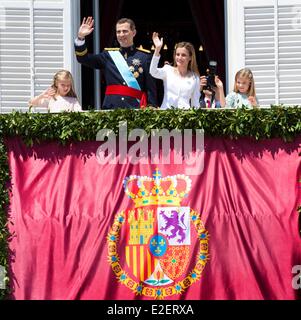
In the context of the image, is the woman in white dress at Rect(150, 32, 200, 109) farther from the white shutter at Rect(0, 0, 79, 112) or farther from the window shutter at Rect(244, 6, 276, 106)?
the white shutter at Rect(0, 0, 79, 112)

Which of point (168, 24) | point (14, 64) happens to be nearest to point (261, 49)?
point (14, 64)

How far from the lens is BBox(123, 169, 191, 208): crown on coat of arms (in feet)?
31.2

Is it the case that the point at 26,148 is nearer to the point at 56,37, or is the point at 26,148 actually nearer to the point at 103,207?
the point at 103,207

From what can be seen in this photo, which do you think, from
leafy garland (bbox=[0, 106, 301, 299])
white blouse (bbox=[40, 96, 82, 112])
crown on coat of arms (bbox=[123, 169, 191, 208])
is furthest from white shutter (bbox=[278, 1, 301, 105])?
white blouse (bbox=[40, 96, 82, 112])

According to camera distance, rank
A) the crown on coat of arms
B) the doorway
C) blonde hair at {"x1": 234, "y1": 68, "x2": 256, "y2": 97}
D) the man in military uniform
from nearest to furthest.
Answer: the crown on coat of arms
blonde hair at {"x1": 234, "y1": 68, "x2": 256, "y2": 97}
the man in military uniform
the doorway

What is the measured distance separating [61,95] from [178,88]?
112 centimetres

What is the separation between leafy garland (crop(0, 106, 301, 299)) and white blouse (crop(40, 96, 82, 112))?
0.45 meters

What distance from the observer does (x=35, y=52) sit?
10.8 m

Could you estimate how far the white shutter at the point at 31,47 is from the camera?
424 inches

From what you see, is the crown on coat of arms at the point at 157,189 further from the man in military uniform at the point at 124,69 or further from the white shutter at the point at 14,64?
the white shutter at the point at 14,64

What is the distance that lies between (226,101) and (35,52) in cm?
208

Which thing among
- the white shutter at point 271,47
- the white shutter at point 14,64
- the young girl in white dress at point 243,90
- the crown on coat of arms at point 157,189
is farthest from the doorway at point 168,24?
the crown on coat of arms at point 157,189

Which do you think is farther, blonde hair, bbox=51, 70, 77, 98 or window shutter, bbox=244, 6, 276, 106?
window shutter, bbox=244, 6, 276, 106

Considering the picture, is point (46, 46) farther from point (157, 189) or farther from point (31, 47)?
point (157, 189)
